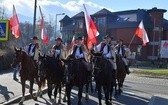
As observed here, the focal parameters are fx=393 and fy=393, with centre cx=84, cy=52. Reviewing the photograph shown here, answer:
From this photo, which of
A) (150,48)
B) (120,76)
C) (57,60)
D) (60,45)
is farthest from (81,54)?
(150,48)

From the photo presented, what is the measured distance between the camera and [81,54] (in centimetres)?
1415

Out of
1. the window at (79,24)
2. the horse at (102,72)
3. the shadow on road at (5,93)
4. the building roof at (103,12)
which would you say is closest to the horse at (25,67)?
the shadow on road at (5,93)

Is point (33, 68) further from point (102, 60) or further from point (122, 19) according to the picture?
point (122, 19)

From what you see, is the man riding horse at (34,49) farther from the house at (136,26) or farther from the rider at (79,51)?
the house at (136,26)

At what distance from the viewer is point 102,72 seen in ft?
45.0

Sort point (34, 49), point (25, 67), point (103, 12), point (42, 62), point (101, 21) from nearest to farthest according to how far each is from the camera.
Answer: point (42, 62) < point (25, 67) < point (34, 49) < point (103, 12) < point (101, 21)

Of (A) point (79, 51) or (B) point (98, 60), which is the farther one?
(A) point (79, 51)

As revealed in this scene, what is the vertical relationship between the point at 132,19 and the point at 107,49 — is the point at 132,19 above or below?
above

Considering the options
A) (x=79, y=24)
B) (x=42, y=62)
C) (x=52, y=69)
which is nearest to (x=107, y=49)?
(x=52, y=69)

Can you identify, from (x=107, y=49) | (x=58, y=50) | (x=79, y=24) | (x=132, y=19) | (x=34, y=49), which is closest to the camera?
(x=107, y=49)

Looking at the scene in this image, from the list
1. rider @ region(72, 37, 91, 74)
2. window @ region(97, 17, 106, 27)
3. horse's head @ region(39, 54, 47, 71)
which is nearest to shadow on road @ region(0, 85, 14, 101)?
horse's head @ region(39, 54, 47, 71)

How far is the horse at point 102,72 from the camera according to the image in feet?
43.8

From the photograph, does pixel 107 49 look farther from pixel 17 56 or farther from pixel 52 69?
pixel 17 56

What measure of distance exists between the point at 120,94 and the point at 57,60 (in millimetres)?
5192
